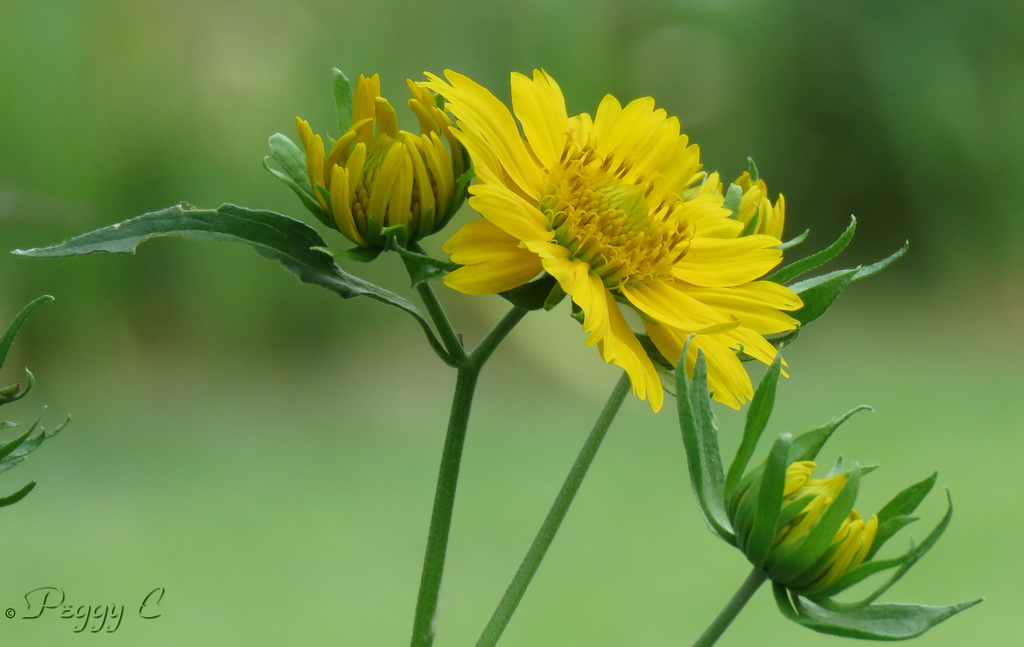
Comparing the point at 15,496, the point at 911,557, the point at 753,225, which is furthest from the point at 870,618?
the point at 15,496

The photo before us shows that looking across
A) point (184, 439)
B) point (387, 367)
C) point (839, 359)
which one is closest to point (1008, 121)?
point (839, 359)

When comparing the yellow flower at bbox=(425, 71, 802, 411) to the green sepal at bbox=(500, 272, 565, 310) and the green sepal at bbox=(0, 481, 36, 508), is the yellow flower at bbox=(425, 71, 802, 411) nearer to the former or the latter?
the green sepal at bbox=(500, 272, 565, 310)

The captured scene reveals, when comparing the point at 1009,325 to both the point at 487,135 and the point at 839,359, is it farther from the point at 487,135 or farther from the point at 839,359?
the point at 487,135

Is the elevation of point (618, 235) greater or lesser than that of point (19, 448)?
greater

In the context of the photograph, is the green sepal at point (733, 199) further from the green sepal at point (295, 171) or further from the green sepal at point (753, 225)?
the green sepal at point (295, 171)

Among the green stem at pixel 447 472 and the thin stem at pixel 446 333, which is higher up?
the thin stem at pixel 446 333

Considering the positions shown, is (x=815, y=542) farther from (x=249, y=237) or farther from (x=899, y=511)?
(x=249, y=237)

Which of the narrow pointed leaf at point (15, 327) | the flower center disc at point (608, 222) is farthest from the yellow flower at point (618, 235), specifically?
the narrow pointed leaf at point (15, 327)
